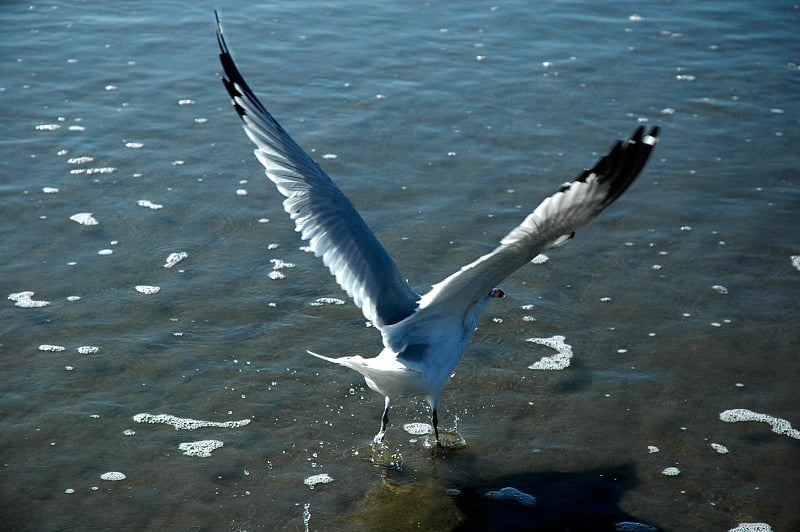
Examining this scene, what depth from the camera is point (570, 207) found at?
13.2ft

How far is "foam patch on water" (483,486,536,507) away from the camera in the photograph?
5.00 meters

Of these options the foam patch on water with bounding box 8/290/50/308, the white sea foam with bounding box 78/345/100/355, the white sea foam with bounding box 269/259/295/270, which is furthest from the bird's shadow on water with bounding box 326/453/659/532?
the foam patch on water with bounding box 8/290/50/308

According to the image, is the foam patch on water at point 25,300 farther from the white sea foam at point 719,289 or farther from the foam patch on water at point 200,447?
the white sea foam at point 719,289

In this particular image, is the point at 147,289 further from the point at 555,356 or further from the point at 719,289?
the point at 719,289

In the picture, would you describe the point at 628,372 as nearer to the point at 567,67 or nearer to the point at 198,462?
the point at 198,462

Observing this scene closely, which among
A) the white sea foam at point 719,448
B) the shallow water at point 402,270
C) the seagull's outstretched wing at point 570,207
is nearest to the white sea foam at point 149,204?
the shallow water at point 402,270

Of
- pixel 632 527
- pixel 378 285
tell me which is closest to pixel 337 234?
pixel 378 285

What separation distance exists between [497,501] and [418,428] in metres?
0.81

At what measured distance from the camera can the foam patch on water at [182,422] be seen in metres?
5.46

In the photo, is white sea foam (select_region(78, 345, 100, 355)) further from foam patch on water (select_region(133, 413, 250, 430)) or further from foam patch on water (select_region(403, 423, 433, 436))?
foam patch on water (select_region(403, 423, 433, 436))

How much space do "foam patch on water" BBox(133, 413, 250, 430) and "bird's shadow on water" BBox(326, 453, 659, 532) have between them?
1045 millimetres

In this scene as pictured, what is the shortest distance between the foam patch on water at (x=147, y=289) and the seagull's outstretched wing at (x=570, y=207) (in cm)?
309

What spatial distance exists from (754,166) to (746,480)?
15.5 ft

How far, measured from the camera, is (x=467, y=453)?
17.6ft
